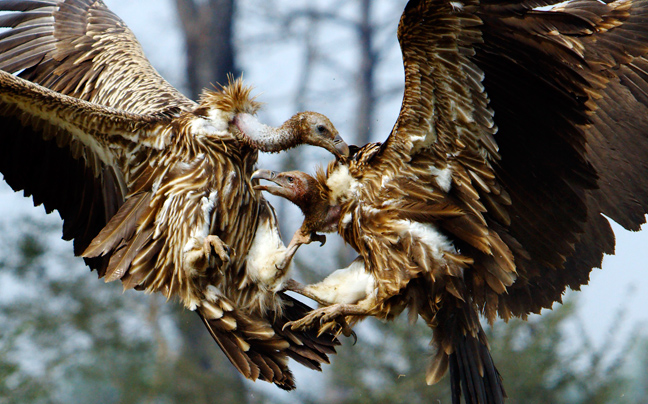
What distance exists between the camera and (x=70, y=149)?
497cm

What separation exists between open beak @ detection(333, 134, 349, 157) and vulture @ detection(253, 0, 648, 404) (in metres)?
0.07

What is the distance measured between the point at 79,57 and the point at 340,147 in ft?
7.63

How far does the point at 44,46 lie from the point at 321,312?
2945mm

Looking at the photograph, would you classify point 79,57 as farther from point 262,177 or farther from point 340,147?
point 340,147

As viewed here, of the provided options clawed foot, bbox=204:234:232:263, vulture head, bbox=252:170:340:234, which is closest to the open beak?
vulture head, bbox=252:170:340:234

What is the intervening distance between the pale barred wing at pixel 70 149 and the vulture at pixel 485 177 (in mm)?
860

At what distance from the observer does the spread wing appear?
12.8ft

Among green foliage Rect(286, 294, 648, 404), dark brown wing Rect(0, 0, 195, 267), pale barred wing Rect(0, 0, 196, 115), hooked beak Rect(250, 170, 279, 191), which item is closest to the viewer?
hooked beak Rect(250, 170, 279, 191)

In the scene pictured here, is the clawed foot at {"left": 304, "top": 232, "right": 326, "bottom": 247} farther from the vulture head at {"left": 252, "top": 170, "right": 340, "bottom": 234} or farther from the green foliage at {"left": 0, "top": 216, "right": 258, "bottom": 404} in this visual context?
the green foliage at {"left": 0, "top": 216, "right": 258, "bottom": 404}

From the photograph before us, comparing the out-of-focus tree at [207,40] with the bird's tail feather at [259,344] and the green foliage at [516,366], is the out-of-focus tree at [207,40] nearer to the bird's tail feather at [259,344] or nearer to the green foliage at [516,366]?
the green foliage at [516,366]

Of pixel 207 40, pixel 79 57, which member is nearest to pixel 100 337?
pixel 207 40

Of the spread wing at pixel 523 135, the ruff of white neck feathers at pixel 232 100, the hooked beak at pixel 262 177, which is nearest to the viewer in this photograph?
the spread wing at pixel 523 135

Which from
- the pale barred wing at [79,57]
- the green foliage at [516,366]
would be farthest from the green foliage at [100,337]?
the pale barred wing at [79,57]

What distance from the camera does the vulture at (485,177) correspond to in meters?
3.95
